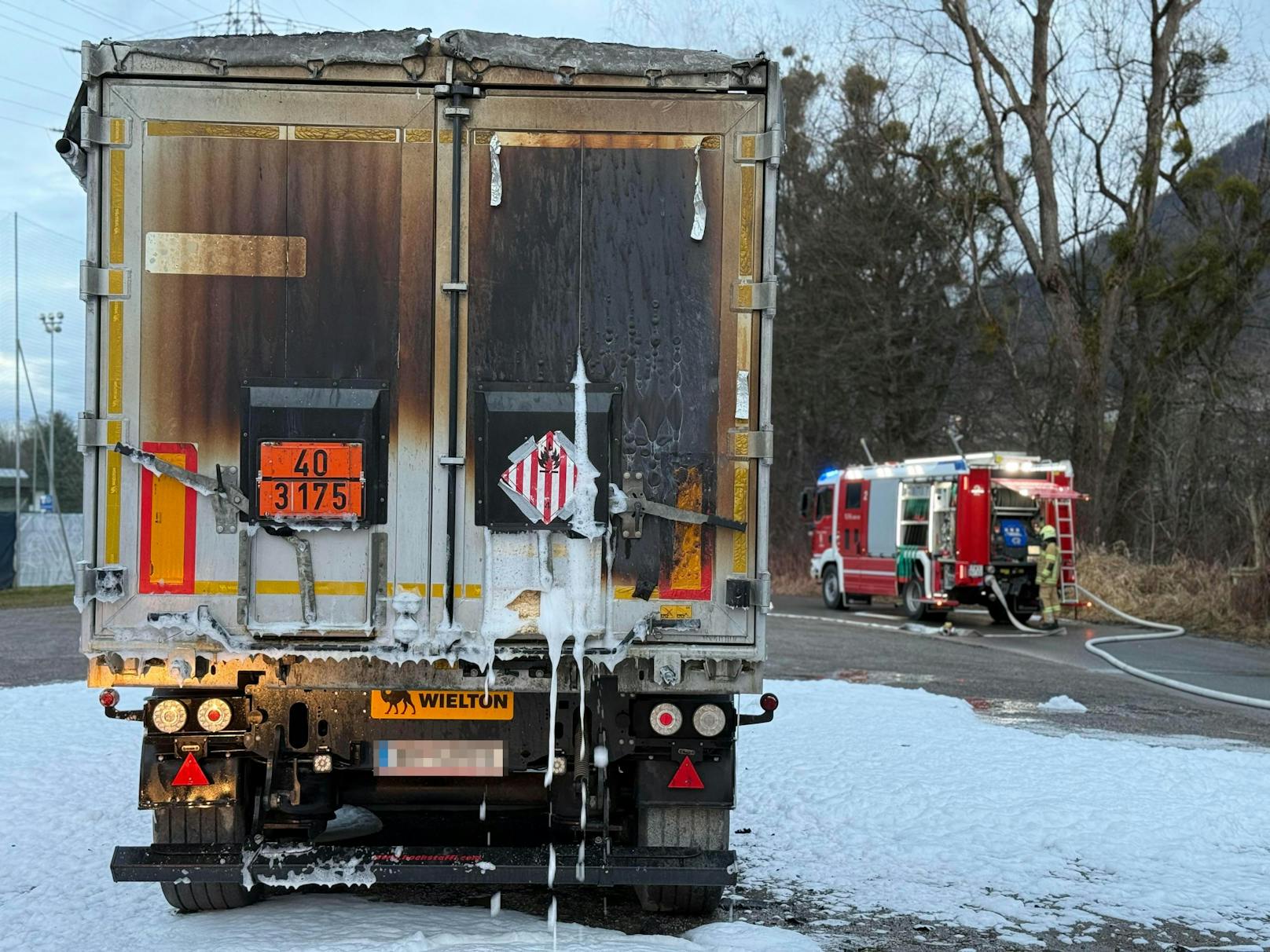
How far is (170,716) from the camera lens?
16.8 feet

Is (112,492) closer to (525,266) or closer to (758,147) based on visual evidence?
(525,266)

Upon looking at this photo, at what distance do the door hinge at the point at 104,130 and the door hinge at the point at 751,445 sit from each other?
98.1 inches

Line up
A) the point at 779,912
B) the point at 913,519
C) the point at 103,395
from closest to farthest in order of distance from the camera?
the point at 103,395, the point at 779,912, the point at 913,519

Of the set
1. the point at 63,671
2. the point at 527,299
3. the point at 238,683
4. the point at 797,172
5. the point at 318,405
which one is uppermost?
the point at 797,172

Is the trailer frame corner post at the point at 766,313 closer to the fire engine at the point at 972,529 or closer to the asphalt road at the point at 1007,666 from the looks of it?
the asphalt road at the point at 1007,666

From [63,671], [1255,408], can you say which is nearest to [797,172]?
[1255,408]

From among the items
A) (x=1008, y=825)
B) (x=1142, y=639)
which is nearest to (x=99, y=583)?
(x=1008, y=825)

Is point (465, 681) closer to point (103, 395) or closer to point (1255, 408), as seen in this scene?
point (103, 395)

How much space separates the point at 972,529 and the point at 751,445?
18115mm

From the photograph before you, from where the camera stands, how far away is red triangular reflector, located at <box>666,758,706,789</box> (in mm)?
5348

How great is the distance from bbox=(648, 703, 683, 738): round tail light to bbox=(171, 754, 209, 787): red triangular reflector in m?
1.69

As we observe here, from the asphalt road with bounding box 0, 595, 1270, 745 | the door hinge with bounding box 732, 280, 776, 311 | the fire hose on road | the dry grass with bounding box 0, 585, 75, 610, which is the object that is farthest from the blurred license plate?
the dry grass with bounding box 0, 585, 75, 610

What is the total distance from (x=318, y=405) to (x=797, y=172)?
3477 centimetres

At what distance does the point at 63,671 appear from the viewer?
1448 centimetres
